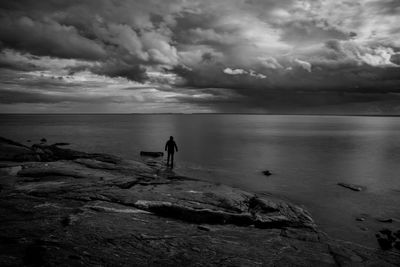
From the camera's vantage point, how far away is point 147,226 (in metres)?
12.9

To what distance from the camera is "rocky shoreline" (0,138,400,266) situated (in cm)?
986

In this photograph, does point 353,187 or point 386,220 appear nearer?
point 386,220

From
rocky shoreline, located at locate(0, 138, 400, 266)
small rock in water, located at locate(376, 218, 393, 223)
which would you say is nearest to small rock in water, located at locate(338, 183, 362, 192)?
small rock in water, located at locate(376, 218, 393, 223)

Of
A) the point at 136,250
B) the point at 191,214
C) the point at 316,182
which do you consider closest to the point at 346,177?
the point at 316,182

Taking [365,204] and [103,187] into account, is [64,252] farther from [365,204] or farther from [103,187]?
[365,204]

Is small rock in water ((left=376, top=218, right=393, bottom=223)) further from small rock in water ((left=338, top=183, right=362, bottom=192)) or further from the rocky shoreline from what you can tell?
small rock in water ((left=338, top=183, right=362, bottom=192))

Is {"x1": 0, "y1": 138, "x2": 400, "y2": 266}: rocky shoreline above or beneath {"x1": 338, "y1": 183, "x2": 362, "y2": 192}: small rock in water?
above

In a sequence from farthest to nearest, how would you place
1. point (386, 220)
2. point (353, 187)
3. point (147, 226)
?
1. point (353, 187)
2. point (386, 220)
3. point (147, 226)

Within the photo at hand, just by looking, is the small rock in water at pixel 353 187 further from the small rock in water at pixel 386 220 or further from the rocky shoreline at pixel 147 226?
the rocky shoreline at pixel 147 226

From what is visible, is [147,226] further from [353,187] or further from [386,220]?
[353,187]

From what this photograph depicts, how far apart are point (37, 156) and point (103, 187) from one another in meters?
14.7

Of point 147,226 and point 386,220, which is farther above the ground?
point 147,226

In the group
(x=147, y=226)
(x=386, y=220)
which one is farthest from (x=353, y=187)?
(x=147, y=226)

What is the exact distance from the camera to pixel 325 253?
1279 centimetres
